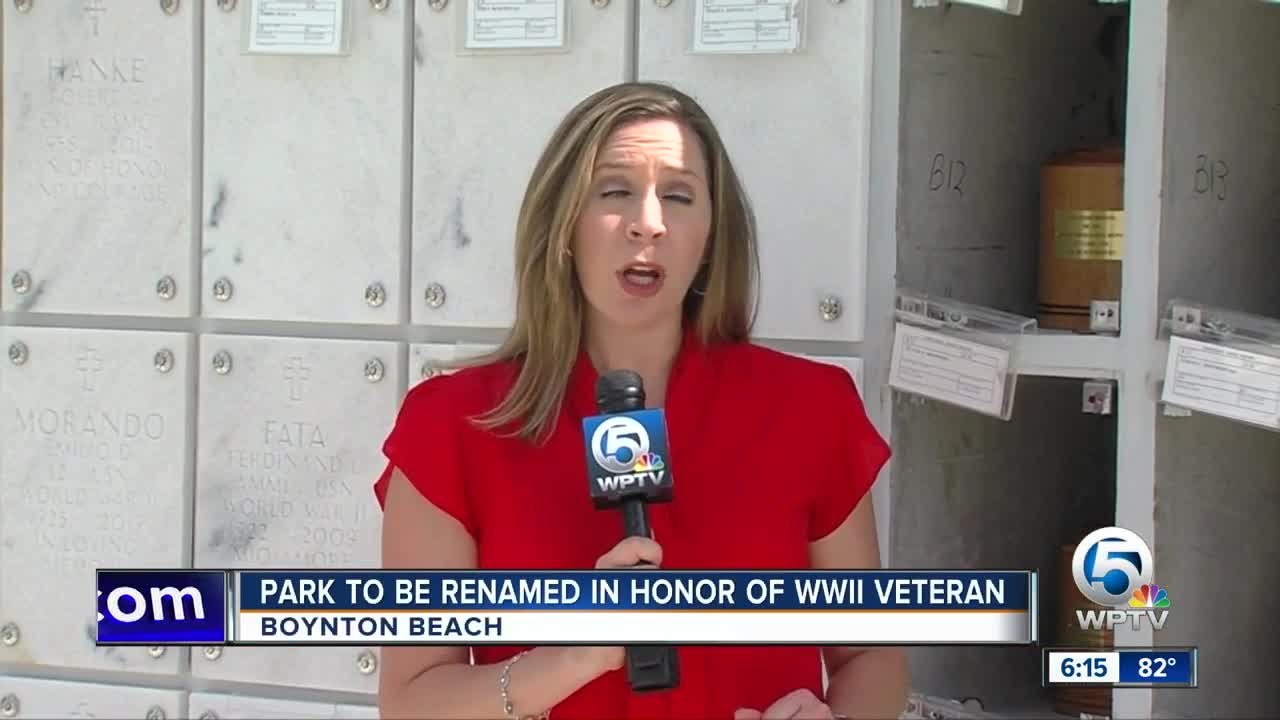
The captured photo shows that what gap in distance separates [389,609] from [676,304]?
0.48 metres

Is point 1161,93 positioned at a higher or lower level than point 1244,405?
higher

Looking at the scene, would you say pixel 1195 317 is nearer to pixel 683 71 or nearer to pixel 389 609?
pixel 683 71

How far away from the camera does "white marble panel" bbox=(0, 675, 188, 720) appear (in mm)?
2877

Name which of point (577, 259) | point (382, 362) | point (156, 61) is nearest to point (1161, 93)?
point (577, 259)

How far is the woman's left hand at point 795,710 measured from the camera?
6.35 ft

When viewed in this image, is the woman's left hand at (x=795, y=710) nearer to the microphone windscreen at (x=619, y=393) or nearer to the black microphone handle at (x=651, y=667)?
the black microphone handle at (x=651, y=667)

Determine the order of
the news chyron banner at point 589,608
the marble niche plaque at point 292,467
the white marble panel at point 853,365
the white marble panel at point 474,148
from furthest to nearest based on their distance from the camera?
the marble niche plaque at point 292,467, the white marble panel at point 474,148, the white marble panel at point 853,365, the news chyron banner at point 589,608

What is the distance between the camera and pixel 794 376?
2182 millimetres

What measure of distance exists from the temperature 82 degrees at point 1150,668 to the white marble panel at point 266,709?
43.4 inches

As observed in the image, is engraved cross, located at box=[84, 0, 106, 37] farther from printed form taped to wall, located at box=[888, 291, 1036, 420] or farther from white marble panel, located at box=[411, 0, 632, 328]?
printed form taped to wall, located at box=[888, 291, 1036, 420]

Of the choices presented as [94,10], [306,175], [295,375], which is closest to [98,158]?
[94,10]

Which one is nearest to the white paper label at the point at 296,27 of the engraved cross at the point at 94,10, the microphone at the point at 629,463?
the engraved cross at the point at 94,10

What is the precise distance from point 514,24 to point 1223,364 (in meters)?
1.10

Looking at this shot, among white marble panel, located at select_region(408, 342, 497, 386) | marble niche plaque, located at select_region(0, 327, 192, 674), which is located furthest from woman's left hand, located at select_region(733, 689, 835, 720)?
marble niche plaque, located at select_region(0, 327, 192, 674)
